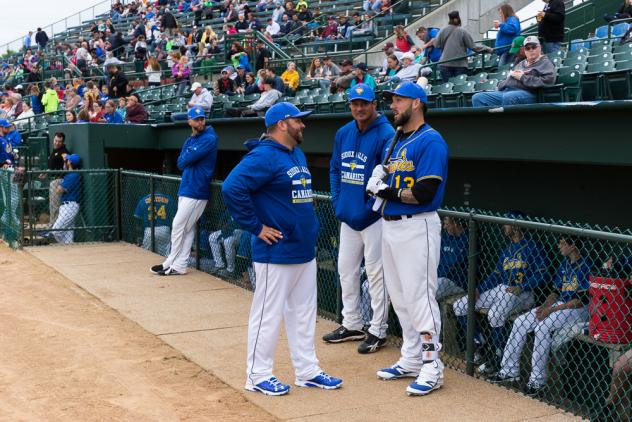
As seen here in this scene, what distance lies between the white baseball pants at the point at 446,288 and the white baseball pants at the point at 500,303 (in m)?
0.50

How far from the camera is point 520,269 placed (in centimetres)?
596

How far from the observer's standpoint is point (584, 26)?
15.3m

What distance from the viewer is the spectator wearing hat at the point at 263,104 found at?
1326 cm

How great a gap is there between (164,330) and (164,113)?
1014 centimetres

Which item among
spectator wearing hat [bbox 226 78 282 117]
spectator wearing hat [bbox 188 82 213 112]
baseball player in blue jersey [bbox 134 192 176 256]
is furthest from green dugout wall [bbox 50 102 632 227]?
spectator wearing hat [bbox 188 82 213 112]

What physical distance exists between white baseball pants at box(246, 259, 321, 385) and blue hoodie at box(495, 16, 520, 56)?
271 inches

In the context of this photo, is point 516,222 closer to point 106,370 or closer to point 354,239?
point 354,239

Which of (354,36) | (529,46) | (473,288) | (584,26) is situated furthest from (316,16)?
(473,288)

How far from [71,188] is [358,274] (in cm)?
724

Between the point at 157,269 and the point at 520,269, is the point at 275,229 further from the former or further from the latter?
the point at 157,269

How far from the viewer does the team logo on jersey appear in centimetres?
513

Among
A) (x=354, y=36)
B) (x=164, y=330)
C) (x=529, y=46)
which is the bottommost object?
(x=164, y=330)

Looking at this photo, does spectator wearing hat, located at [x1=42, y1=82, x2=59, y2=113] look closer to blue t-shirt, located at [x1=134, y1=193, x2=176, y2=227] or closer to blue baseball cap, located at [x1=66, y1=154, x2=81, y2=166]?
blue baseball cap, located at [x1=66, y1=154, x2=81, y2=166]

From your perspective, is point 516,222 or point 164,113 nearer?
point 516,222
